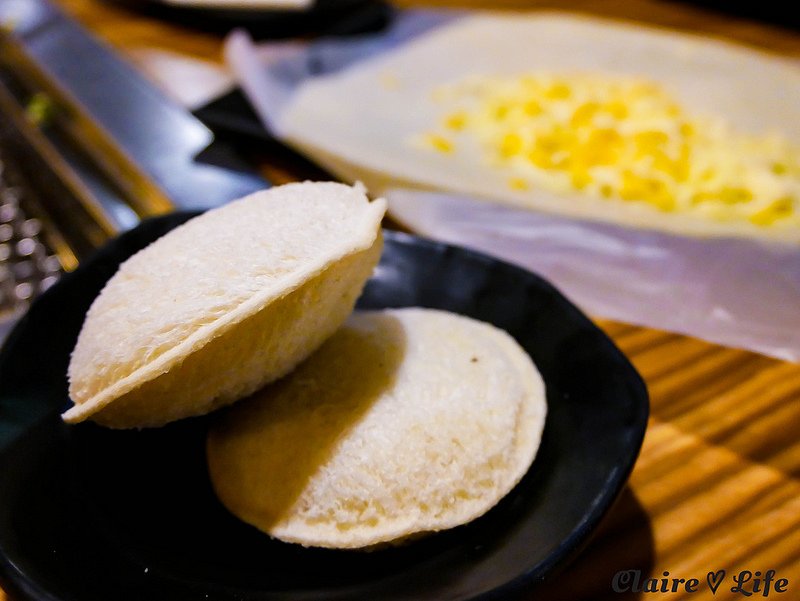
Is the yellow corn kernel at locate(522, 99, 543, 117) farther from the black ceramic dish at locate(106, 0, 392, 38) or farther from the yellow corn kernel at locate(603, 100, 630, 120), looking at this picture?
the black ceramic dish at locate(106, 0, 392, 38)

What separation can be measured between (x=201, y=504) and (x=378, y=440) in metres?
0.18

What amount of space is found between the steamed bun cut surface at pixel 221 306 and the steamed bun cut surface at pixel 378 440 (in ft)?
0.14

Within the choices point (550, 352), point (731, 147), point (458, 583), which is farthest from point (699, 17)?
point (458, 583)

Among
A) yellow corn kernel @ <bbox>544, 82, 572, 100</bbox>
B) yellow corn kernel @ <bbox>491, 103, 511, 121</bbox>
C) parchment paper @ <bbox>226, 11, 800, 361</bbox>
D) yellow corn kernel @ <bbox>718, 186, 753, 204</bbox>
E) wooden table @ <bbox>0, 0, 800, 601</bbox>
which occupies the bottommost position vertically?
wooden table @ <bbox>0, 0, 800, 601</bbox>

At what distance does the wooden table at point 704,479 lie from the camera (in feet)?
2.03

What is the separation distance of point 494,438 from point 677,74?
1.39 metres

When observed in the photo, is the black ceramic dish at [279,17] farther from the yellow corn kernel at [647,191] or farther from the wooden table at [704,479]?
the wooden table at [704,479]

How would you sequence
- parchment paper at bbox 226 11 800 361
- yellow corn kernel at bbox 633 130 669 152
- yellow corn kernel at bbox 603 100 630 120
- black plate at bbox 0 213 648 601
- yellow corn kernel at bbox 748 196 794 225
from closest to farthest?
1. black plate at bbox 0 213 648 601
2. parchment paper at bbox 226 11 800 361
3. yellow corn kernel at bbox 748 196 794 225
4. yellow corn kernel at bbox 633 130 669 152
5. yellow corn kernel at bbox 603 100 630 120

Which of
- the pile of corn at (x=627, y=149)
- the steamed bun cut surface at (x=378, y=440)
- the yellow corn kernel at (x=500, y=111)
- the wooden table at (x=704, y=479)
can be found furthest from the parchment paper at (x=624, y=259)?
the steamed bun cut surface at (x=378, y=440)

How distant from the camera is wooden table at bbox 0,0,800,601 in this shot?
618mm

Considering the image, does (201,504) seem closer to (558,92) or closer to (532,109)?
(532,109)

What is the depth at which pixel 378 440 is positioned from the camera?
0.59 m

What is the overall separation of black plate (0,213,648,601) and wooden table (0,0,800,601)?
0.25 feet

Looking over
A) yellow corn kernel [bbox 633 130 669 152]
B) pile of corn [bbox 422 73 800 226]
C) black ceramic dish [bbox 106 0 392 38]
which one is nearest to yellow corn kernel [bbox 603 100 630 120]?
pile of corn [bbox 422 73 800 226]
